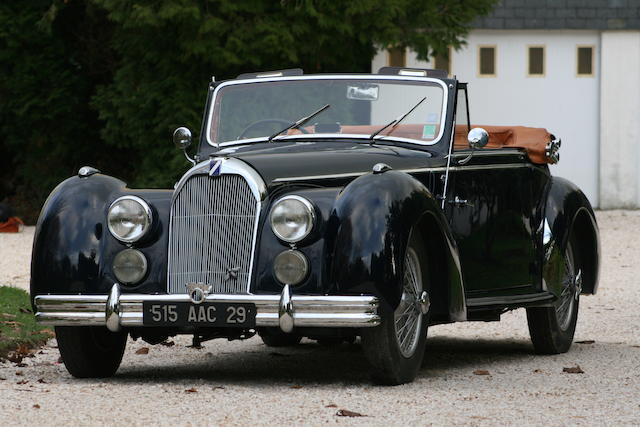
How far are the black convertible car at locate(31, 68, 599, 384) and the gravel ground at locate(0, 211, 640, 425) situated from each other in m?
0.30

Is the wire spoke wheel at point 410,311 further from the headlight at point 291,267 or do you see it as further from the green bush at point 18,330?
the green bush at point 18,330

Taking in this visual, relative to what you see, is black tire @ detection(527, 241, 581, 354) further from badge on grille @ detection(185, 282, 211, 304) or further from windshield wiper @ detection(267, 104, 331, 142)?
badge on grille @ detection(185, 282, 211, 304)

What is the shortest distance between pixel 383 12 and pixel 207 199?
1720 cm

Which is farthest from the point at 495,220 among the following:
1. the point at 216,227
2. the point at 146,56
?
the point at 146,56

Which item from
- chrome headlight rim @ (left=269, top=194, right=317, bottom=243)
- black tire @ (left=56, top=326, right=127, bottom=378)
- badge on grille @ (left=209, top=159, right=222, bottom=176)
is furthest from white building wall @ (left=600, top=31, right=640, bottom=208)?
chrome headlight rim @ (left=269, top=194, right=317, bottom=243)

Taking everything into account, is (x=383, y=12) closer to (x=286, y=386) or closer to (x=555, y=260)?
(x=555, y=260)

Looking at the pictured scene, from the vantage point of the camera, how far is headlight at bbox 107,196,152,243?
745cm

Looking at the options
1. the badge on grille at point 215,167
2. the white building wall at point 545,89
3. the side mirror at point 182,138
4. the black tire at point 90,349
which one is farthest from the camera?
the white building wall at point 545,89

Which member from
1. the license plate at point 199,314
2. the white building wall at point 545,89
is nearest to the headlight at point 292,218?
the license plate at point 199,314

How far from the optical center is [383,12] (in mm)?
24156

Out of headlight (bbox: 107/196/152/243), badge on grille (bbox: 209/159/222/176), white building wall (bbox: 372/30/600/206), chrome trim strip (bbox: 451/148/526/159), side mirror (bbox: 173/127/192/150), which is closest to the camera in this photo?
badge on grille (bbox: 209/159/222/176)

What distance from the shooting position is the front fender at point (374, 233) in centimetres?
700

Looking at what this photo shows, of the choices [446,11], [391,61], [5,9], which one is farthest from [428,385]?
[391,61]

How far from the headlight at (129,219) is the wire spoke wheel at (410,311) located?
1399mm
